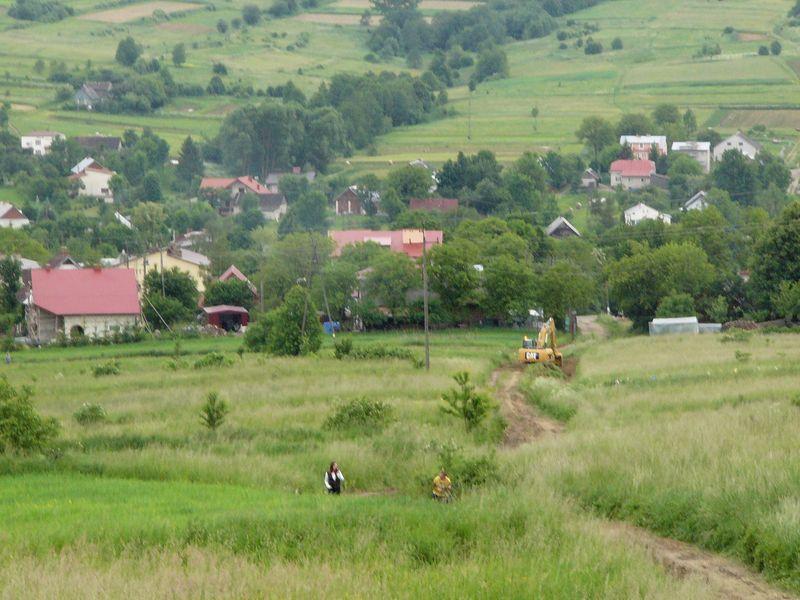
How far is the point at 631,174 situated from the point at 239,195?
91.4 ft

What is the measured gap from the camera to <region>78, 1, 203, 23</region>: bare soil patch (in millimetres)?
168500

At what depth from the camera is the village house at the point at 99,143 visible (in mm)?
109262

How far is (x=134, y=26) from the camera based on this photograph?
16438 cm

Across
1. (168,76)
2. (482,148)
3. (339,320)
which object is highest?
(168,76)

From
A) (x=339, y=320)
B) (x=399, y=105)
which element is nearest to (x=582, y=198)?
(x=399, y=105)

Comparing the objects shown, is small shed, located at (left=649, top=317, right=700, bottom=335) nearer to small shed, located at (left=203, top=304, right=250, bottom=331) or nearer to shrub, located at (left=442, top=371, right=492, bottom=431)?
small shed, located at (left=203, top=304, right=250, bottom=331)

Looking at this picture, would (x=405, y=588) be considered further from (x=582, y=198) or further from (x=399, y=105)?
(x=399, y=105)

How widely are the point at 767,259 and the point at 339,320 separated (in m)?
17.3

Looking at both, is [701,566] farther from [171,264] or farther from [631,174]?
[631,174]

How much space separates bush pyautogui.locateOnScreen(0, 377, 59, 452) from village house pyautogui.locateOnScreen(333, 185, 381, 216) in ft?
249

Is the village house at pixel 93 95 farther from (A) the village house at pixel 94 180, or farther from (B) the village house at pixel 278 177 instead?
(A) the village house at pixel 94 180

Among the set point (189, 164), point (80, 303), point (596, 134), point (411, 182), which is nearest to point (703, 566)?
point (80, 303)

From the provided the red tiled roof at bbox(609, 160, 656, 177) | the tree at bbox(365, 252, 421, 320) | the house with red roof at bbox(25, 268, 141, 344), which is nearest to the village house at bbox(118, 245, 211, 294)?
the house with red roof at bbox(25, 268, 141, 344)

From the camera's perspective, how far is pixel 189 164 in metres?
108
